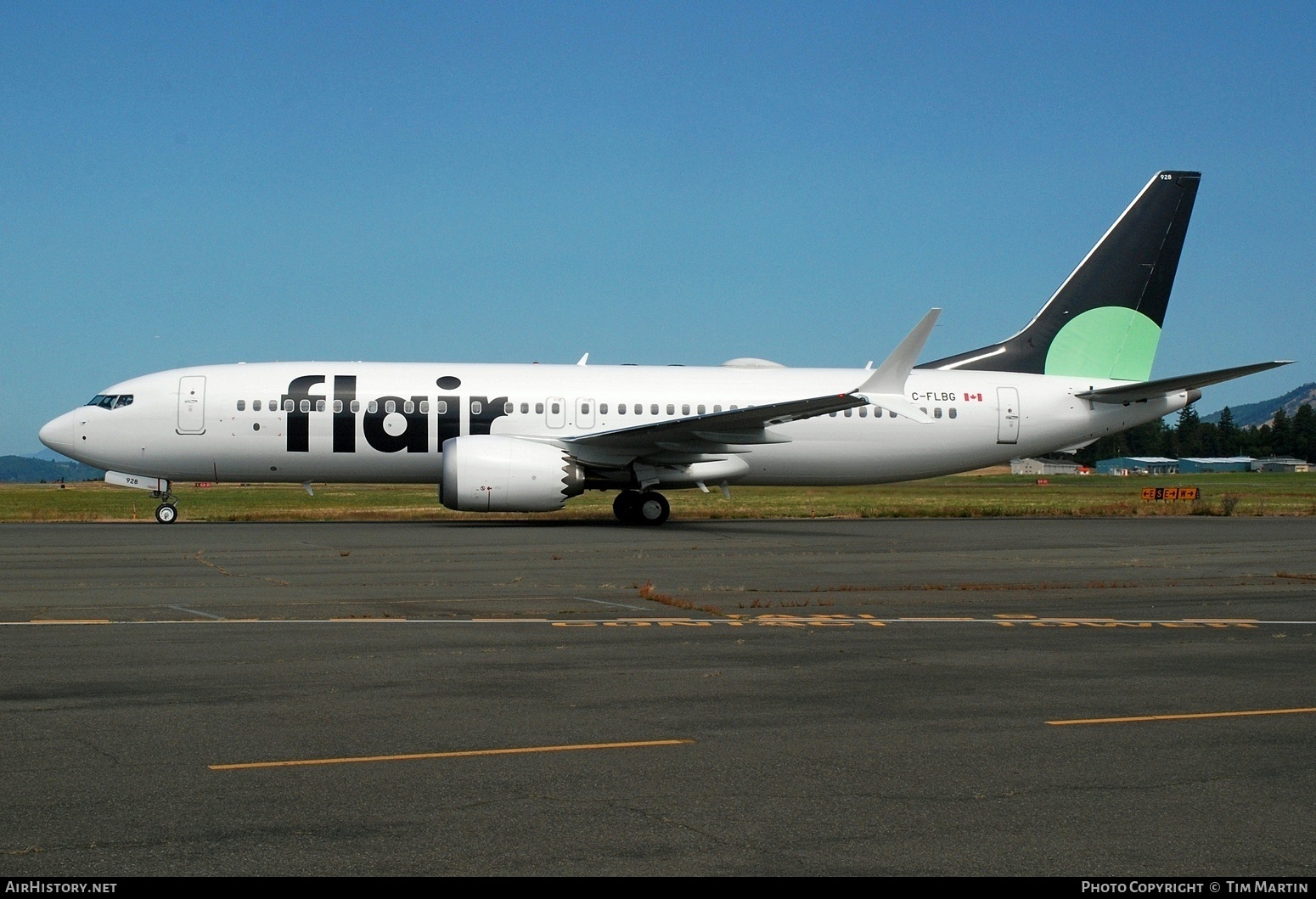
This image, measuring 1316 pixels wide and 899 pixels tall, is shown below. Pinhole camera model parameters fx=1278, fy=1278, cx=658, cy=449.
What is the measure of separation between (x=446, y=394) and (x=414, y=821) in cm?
2353

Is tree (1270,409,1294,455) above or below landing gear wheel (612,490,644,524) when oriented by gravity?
above

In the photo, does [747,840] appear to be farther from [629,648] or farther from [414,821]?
[629,648]

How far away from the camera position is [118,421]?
2838 centimetres

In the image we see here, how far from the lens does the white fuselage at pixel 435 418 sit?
2806 centimetres

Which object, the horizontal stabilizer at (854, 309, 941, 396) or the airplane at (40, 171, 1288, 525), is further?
the airplane at (40, 171, 1288, 525)

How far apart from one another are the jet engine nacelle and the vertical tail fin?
1132 centimetres

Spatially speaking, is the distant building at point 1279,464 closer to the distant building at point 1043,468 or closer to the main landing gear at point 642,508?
the distant building at point 1043,468

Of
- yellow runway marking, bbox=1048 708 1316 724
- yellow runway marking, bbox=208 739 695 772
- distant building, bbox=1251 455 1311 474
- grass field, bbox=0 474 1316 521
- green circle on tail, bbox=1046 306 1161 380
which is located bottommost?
yellow runway marking, bbox=1048 708 1316 724

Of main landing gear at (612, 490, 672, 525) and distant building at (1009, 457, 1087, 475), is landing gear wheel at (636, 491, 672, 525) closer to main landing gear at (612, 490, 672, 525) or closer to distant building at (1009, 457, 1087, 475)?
main landing gear at (612, 490, 672, 525)

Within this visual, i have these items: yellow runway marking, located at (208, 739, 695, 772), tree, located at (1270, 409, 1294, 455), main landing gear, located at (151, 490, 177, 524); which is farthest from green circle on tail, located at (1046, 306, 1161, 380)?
tree, located at (1270, 409, 1294, 455)

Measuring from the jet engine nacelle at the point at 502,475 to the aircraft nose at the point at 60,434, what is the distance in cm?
907

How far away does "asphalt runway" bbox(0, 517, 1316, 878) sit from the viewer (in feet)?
16.7

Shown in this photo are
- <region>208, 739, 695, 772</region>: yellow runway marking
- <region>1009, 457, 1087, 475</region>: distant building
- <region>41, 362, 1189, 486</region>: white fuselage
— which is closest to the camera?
<region>208, 739, 695, 772</region>: yellow runway marking

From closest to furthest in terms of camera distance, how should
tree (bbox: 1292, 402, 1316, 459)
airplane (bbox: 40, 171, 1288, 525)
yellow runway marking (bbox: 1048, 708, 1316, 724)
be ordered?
yellow runway marking (bbox: 1048, 708, 1316, 724)
airplane (bbox: 40, 171, 1288, 525)
tree (bbox: 1292, 402, 1316, 459)
